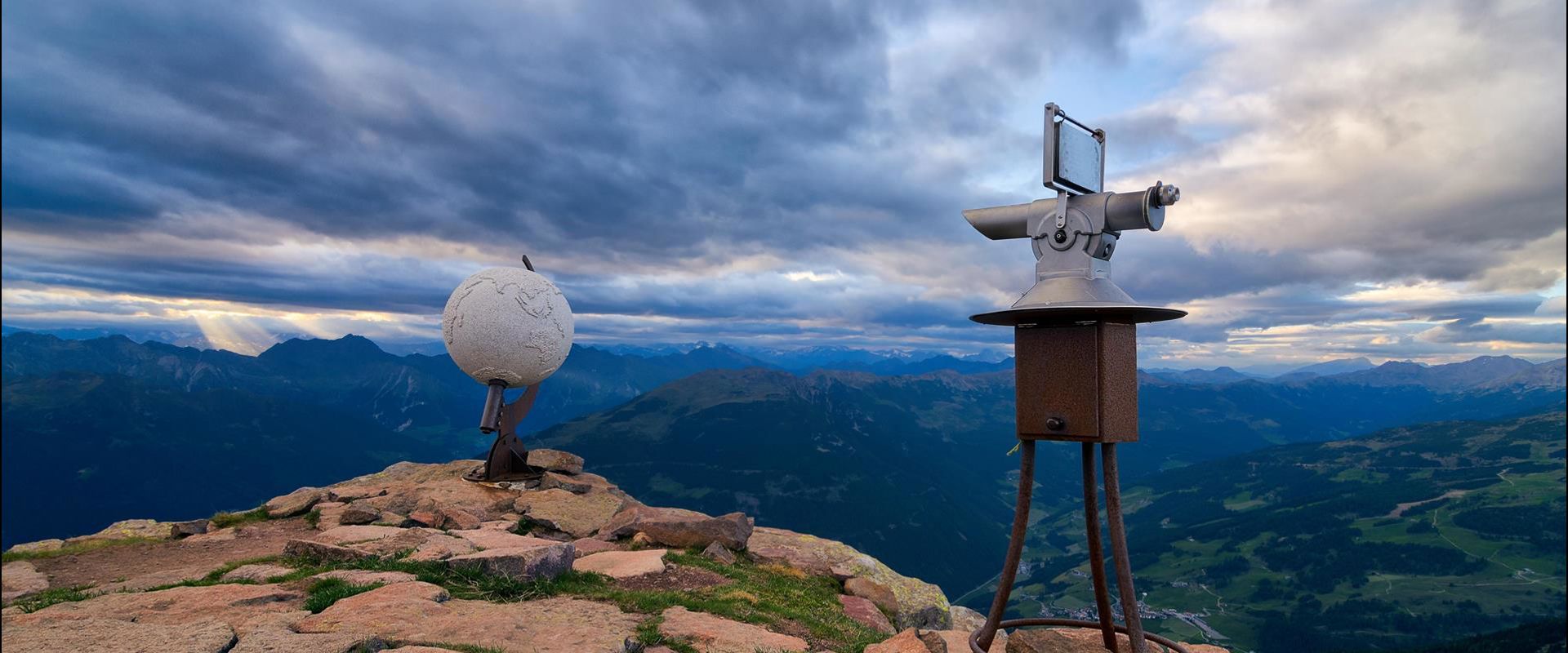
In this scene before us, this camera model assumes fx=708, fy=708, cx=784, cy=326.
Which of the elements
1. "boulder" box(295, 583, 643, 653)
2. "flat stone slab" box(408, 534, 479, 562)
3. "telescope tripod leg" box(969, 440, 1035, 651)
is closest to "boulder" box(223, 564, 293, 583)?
"flat stone slab" box(408, 534, 479, 562)

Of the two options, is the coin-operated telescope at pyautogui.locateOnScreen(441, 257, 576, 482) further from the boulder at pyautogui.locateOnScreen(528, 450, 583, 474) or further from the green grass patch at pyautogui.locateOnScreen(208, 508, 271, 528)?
the green grass patch at pyautogui.locateOnScreen(208, 508, 271, 528)

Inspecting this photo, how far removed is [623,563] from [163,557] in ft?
39.0

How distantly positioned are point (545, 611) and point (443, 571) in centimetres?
285

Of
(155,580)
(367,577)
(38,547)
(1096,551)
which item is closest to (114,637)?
(367,577)

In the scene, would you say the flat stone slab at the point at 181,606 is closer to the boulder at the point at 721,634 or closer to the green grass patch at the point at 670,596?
the green grass patch at the point at 670,596

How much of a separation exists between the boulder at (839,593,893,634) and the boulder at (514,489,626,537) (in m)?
8.58

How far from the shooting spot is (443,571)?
13.6 m

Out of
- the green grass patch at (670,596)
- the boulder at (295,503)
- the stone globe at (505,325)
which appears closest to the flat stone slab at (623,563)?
the green grass patch at (670,596)

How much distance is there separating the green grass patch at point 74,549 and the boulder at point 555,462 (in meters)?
11.3

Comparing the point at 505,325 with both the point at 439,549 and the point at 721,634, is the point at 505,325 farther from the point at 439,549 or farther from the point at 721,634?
the point at 721,634

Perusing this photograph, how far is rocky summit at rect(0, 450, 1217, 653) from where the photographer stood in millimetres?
10492

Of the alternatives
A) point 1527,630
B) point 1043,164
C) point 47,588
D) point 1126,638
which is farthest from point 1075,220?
point 1527,630

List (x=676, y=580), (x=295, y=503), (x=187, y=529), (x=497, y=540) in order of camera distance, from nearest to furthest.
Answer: (x=676, y=580) < (x=497, y=540) < (x=187, y=529) < (x=295, y=503)

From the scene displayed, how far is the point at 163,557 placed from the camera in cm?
1764
